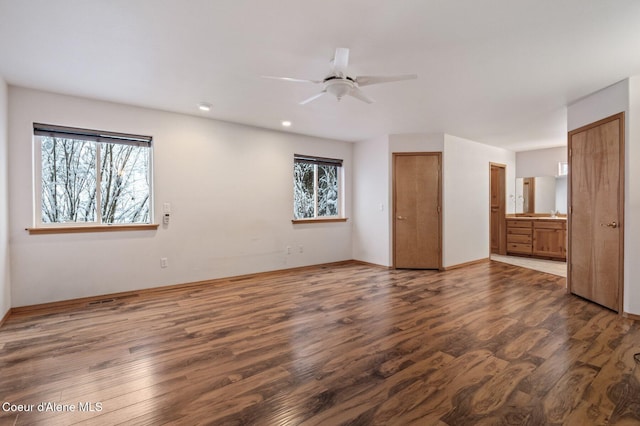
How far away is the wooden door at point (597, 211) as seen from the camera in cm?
322

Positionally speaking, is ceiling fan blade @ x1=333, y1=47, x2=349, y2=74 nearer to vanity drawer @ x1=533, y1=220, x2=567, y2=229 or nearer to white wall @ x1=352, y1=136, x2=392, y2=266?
white wall @ x1=352, y1=136, x2=392, y2=266

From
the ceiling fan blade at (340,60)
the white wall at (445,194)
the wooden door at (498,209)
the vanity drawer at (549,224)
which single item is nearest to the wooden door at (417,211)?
the white wall at (445,194)

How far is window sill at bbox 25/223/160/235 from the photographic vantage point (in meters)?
3.39

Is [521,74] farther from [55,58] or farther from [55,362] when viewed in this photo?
[55,362]

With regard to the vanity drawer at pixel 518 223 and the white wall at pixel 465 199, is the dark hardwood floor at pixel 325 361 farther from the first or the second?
the vanity drawer at pixel 518 223

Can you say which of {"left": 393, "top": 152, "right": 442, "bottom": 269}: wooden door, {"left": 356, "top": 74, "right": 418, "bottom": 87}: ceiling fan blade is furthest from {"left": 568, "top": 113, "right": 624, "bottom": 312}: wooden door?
{"left": 356, "top": 74, "right": 418, "bottom": 87}: ceiling fan blade

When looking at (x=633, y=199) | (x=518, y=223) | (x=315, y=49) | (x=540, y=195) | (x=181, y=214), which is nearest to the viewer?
(x=315, y=49)

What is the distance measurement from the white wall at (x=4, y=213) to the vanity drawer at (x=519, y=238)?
8.15 m

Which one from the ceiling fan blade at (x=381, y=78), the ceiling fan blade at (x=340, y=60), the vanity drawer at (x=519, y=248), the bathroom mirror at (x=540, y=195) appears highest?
the ceiling fan blade at (x=340, y=60)

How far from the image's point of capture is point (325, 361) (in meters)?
2.25

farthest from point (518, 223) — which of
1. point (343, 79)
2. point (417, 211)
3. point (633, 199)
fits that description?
point (343, 79)

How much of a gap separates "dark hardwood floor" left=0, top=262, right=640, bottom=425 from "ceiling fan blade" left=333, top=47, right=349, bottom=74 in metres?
2.17

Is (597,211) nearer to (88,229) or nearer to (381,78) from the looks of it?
(381,78)

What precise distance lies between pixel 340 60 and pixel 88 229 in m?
3.40
